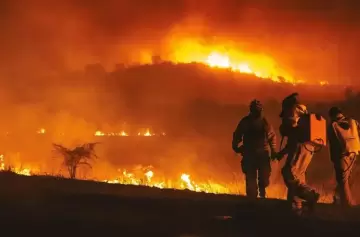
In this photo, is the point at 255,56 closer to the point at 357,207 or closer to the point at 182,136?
the point at 182,136

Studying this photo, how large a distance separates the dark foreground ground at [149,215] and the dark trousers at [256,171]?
29.2 inches

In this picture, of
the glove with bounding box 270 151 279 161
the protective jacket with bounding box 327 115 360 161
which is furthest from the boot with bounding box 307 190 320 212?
the protective jacket with bounding box 327 115 360 161

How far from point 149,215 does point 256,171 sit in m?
A: 3.57

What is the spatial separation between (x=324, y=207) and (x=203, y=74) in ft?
111

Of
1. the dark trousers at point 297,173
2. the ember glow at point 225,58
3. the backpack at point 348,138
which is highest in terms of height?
the ember glow at point 225,58

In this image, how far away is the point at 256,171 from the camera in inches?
474

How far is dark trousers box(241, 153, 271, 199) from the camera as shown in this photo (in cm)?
1187

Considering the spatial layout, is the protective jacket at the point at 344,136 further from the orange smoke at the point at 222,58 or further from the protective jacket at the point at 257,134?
the orange smoke at the point at 222,58

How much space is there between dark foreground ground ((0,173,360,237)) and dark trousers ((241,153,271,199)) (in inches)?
29.2

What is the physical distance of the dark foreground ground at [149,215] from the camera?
8094 mm

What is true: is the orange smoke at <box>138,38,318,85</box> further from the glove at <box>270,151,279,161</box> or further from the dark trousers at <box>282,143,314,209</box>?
the dark trousers at <box>282,143,314,209</box>

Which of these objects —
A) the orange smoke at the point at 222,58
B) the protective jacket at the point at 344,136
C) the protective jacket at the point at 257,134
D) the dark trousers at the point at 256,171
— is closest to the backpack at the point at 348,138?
the protective jacket at the point at 344,136

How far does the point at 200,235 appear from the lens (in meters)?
7.86

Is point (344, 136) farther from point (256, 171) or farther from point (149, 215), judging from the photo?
point (149, 215)
